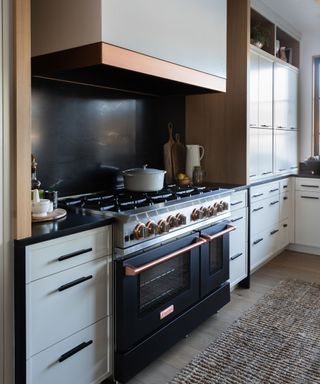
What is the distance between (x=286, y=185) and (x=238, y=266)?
138 cm

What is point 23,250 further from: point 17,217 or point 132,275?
point 132,275

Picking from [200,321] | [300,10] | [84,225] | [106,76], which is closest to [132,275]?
[84,225]

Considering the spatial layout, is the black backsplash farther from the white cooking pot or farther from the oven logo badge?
the oven logo badge

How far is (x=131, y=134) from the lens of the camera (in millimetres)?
2850

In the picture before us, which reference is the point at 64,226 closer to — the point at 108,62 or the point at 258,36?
the point at 108,62

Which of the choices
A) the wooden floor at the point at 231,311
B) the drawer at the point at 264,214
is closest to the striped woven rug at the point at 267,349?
the wooden floor at the point at 231,311

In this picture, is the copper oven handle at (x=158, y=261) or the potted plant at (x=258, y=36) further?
the potted plant at (x=258, y=36)

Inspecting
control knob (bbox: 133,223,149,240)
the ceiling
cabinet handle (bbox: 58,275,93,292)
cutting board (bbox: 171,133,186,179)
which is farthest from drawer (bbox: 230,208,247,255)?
the ceiling

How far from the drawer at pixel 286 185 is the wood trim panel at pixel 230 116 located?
1.00 m

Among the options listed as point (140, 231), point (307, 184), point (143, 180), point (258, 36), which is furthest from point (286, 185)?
point (140, 231)

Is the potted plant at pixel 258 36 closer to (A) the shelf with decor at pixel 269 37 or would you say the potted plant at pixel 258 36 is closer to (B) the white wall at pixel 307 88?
Answer: (A) the shelf with decor at pixel 269 37

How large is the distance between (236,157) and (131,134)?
86 cm

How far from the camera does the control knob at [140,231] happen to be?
1854 mm

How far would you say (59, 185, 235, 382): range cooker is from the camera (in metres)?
1.84
